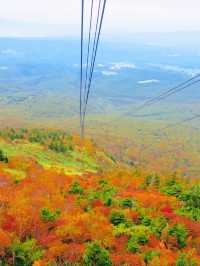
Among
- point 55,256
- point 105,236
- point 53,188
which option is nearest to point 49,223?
point 105,236

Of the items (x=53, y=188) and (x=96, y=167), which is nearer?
(x=53, y=188)

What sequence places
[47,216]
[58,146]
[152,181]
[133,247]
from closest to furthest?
[133,247], [47,216], [152,181], [58,146]

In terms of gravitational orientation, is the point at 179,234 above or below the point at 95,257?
below

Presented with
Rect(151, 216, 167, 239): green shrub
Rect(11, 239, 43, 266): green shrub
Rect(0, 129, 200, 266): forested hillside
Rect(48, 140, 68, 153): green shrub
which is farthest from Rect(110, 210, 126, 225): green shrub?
Rect(48, 140, 68, 153): green shrub

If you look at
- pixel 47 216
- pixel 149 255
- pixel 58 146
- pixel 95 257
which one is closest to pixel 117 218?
pixel 47 216

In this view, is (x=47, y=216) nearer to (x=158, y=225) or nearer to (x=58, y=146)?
(x=158, y=225)

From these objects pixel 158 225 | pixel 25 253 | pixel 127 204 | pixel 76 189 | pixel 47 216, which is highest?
pixel 76 189

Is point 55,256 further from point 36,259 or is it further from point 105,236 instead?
point 105,236
